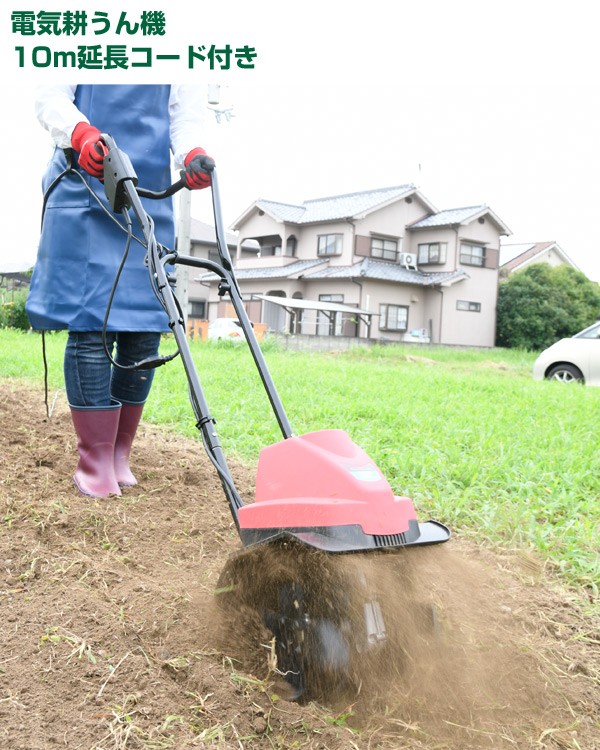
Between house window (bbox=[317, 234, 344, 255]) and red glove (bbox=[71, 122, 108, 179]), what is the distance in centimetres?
2408

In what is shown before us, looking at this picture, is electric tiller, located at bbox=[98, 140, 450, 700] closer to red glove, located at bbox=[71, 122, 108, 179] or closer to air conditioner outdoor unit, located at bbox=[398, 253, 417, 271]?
red glove, located at bbox=[71, 122, 108, 179]

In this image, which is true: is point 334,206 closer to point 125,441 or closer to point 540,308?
point 540,308

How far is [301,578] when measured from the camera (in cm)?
168

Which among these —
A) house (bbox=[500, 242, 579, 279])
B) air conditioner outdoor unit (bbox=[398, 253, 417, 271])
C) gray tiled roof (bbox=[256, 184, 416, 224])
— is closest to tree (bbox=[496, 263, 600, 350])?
air conditioner outdoor unit (bbox=[398, 253, 417, 271])

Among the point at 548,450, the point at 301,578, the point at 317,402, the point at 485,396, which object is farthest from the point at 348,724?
the point at 485,396

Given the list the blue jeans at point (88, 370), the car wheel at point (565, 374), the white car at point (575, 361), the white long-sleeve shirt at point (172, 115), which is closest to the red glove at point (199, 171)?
the white long-sleeve shirt at point (172, 115)

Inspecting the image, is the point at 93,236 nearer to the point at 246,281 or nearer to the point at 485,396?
the point at 485,396

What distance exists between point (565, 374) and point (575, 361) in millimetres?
263

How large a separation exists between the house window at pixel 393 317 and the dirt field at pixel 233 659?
77.5ft

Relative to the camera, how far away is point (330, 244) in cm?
2662

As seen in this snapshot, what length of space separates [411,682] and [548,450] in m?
2.88

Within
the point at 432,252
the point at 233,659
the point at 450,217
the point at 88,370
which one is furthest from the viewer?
the point at 432,252

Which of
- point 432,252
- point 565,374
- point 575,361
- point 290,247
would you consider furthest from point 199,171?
point 290,247

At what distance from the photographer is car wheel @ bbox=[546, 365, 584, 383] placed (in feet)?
32.9
